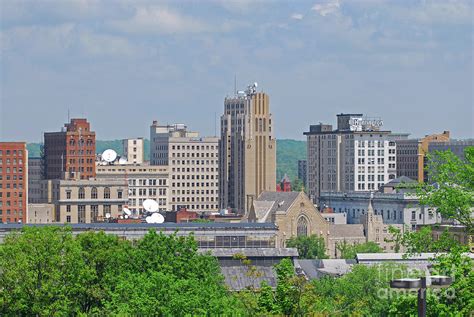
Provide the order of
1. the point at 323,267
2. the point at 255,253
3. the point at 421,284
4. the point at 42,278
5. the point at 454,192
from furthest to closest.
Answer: the point at 323,267 → the point at 255,253 → the point at 42,278 → the point at 454,192 → the point at 421,284

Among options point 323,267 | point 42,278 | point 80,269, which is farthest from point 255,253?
point 80,269

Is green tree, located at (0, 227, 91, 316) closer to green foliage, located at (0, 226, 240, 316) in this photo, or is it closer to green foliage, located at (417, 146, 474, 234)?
green foliage, located at (0, 226, 240, 316)

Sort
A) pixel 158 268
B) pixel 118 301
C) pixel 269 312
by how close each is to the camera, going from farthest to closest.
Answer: pixel 158 268 < pixel 118 301 < pixel 269 312

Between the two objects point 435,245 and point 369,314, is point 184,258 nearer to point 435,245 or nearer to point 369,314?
point 369,314

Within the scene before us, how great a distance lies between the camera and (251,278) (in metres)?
135

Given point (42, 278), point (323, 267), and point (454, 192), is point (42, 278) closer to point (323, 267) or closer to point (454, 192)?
point (454, 192)

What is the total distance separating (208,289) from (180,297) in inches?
218

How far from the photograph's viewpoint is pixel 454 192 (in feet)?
236

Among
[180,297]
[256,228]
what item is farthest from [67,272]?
[256,228]

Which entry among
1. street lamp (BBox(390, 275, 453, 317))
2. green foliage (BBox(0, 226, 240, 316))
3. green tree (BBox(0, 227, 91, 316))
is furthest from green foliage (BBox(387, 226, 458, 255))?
green tree (BBox(0, 227, 91, 316))

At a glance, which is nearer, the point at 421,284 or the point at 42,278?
the point at 421,284

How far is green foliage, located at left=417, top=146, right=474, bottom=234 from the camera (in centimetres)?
7169

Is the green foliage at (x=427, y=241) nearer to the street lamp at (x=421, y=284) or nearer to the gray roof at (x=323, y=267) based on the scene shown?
the street lamp at (x=421, y=284)

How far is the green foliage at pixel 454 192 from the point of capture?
235 feet
